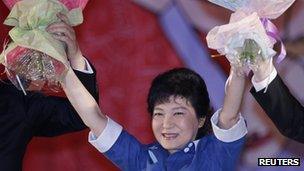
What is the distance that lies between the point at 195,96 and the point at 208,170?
0.18 meters

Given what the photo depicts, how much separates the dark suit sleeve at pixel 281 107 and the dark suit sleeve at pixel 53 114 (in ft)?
1.46

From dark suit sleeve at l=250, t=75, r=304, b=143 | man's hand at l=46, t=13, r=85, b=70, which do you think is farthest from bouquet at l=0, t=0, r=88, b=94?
dark suit sleeve at l=250, t=75, r=304, b=143

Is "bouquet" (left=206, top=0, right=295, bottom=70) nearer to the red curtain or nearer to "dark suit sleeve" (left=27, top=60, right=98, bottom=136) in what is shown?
"dark suit sleeve" (left=27, top=60, right=98, bottom=136)

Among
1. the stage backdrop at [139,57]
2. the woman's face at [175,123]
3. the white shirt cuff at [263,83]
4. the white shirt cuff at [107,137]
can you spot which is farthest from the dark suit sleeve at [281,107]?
the stage backdrop at [139,57]

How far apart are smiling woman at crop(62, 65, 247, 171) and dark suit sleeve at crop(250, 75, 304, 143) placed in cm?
9

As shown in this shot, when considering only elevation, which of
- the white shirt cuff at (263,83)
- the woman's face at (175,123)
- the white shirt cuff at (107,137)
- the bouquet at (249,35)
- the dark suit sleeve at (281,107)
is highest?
the bouquet at (249,35)

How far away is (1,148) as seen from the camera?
164cm

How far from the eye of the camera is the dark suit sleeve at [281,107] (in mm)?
1433

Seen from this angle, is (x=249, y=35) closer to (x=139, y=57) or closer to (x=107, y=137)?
(x=107, y=137)

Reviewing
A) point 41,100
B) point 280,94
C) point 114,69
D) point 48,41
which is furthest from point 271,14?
point 114,69

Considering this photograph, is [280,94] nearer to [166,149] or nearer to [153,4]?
[166,149]

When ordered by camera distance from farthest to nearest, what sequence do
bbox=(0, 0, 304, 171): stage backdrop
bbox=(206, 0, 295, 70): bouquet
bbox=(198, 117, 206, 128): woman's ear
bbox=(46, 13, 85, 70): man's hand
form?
bbox=(0, 0, 304, 171): stage backdrop, bbox=(198, 117, 206, 128): woman's ear, bbox=(46, 13, 85, 70): man's hand, bbox=(206, 0, 295, 70): bouquet

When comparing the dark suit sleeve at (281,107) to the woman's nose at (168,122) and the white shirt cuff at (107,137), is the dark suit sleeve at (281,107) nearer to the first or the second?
the woman's nose at (168,122)

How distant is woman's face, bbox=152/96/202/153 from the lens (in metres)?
1.58
